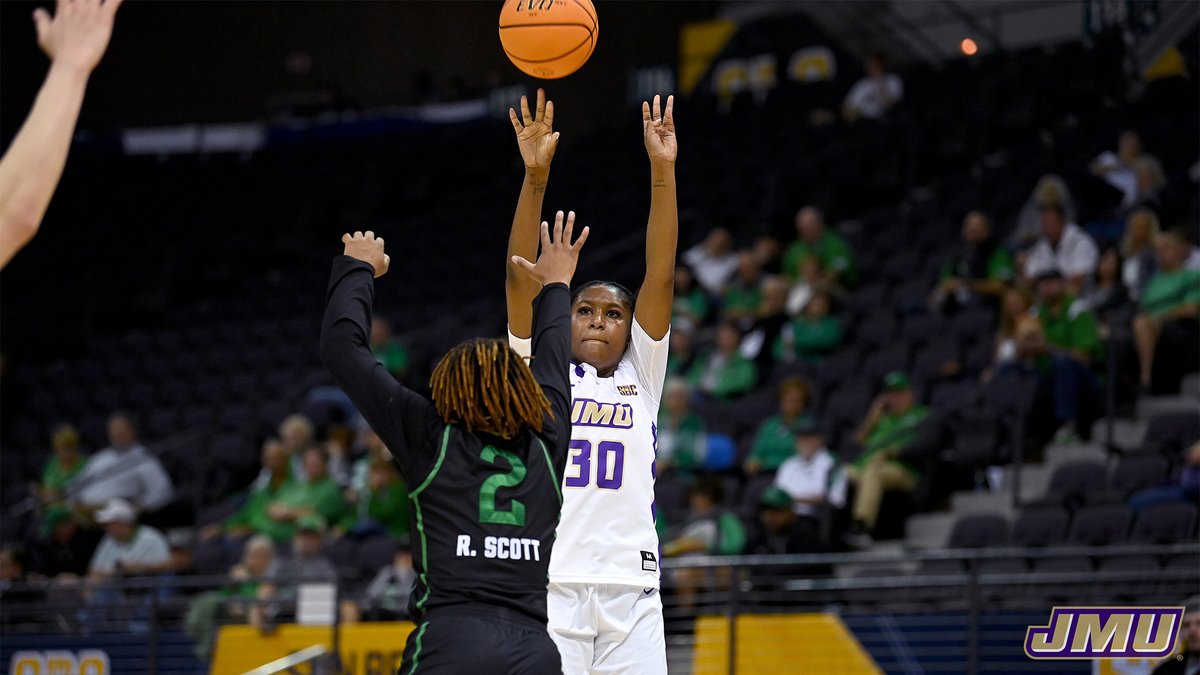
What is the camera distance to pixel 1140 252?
10906mm

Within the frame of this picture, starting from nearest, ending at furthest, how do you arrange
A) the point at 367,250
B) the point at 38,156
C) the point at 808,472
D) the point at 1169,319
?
1. the point at 38,156
2. the point at 367,250
3. the point at 1169,319
4. the point at 808,472

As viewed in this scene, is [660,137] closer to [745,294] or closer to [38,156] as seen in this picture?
[38,156]

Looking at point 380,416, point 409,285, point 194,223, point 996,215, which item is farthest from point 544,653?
point 194,223

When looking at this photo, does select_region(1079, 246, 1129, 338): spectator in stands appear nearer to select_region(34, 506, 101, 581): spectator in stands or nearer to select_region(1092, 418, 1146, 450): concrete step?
select_region(1092, 418, 1146, 450): concrete step

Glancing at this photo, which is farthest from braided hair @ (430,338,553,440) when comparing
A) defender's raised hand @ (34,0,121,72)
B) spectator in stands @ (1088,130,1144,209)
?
spectator in stands @ (1088,130,1144,209)

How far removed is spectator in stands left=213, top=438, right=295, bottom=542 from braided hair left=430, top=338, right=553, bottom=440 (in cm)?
827

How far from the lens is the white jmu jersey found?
4.83 metres

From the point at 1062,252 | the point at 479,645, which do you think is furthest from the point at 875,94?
the point at 479,645

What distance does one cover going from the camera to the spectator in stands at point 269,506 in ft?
38.8

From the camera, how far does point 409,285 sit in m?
17.2

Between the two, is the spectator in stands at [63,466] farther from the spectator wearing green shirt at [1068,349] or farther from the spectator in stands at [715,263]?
the spectator wearing green shirt at [1068,349]

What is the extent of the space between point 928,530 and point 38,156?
8140 millimetres

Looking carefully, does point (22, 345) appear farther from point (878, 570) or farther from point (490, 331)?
point (878, 570)

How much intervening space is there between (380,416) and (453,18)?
19.1m
